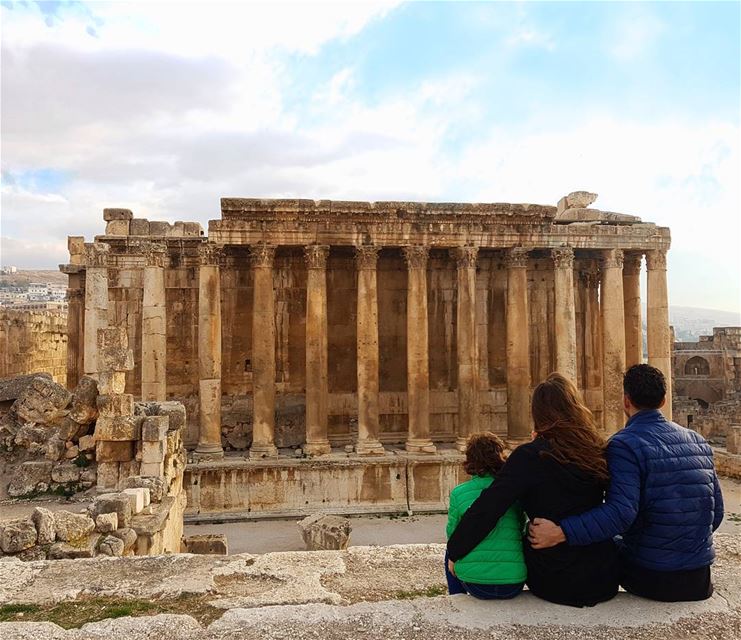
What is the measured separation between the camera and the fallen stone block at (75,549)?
7414 mm

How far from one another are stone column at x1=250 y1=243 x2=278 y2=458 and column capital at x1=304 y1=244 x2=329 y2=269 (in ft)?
3.94

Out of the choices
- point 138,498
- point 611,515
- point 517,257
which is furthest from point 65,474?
point 517,257

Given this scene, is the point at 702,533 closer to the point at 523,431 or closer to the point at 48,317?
the point at 523,431

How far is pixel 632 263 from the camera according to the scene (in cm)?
2298

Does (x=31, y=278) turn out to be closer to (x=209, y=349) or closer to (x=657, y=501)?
(x=209, y=349)

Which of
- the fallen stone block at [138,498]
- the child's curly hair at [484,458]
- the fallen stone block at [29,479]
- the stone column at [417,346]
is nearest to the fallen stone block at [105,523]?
the fallen stone block at [138,498]

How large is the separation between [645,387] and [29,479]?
12.3 meters

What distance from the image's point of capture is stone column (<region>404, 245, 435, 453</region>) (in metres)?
20.3

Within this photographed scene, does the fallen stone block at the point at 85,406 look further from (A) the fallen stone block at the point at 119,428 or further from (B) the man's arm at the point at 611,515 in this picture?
(B) the man's arm at the point at 611,515

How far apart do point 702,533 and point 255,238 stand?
17334 mm

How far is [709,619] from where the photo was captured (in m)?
4.05

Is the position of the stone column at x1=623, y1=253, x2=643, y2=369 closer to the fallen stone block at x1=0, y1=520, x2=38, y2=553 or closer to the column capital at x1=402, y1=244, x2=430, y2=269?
the column capital at x1=402, y1=244, x2=430, y2=269

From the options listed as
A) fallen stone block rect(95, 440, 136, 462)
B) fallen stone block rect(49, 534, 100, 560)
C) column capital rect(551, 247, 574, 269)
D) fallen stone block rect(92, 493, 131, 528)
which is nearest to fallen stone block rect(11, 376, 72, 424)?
fallen stone block rect(95, 440, 136, 462)

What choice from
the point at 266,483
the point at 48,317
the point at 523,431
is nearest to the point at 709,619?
the point at 266,483
